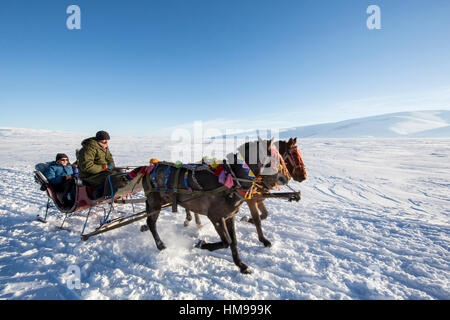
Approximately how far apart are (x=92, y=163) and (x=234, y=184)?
3.26 m

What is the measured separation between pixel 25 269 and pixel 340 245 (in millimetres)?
5703

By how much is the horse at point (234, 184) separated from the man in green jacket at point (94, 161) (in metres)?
1.73

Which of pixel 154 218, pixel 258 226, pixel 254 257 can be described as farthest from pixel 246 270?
pixel 154 218

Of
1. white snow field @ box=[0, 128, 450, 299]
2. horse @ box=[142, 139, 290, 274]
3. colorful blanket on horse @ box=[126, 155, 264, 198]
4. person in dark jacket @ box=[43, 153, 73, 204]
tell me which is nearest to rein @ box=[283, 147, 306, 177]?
horse @ box=[142, 139, 290, 274]

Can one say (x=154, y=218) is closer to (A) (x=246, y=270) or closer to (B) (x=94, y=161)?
(B) (x=94, y=161)

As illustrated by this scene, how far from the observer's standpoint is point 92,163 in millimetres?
4492

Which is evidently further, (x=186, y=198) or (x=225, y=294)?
(x=186, y=198)

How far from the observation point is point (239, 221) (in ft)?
18.2

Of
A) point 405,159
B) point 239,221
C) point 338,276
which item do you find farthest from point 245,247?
point 405,159

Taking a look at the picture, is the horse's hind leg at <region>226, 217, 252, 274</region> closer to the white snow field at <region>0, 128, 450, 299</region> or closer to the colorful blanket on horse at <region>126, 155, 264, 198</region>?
the white snow field at <region>0, 128, 450, 299</region>

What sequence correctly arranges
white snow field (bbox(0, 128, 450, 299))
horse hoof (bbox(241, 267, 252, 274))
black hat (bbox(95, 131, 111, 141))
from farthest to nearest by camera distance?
black hat (bbox(95, 131, 111, 141)), horse hoof (bbox(241, 267, 252, 274)), white snow field (bbox(0, 128, 450, 299))

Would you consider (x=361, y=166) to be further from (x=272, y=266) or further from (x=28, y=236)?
(x=28, y=236)

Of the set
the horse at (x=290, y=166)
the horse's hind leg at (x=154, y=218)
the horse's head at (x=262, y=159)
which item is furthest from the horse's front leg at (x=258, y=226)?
the horse's hind leg at (x=154, y=218)

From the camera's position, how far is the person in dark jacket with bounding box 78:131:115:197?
14.4 ft
